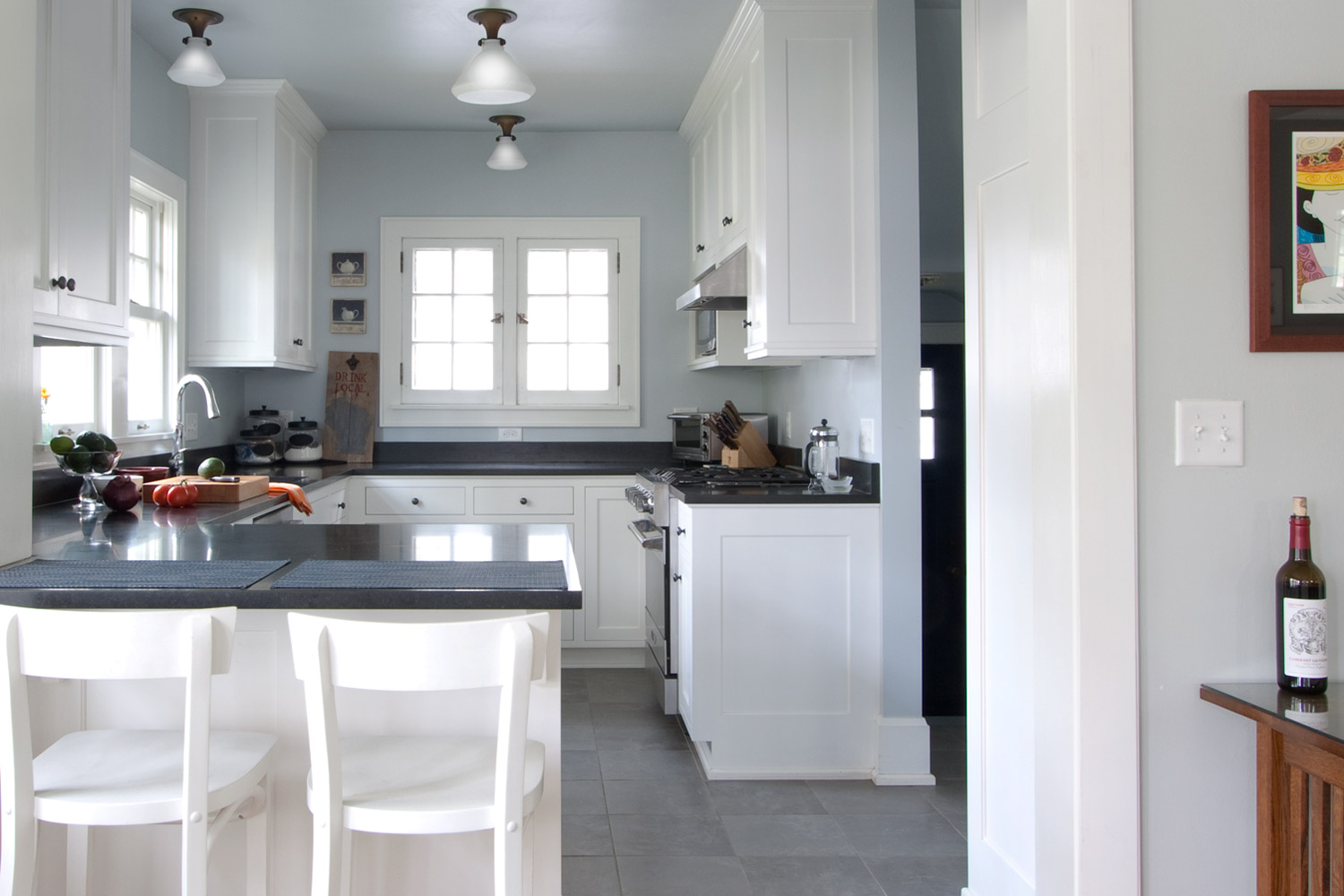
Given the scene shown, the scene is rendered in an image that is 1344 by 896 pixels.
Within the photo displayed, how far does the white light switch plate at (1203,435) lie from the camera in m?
1.67

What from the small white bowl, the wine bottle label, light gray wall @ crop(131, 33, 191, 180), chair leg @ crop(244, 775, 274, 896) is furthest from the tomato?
the wine bottle label

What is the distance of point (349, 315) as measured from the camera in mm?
5340

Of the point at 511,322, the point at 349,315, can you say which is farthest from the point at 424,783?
the point at 349,315

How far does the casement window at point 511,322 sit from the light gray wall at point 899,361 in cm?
218

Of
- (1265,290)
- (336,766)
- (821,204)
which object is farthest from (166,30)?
(1265,290)

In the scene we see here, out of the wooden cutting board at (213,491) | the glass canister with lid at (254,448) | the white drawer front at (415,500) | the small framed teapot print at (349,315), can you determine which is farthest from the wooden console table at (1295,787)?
the small framed teapot print at (349,315)

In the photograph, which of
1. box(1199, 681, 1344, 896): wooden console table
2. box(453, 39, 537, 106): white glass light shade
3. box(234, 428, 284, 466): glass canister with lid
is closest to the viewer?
box(1199, 681, 1344, 896): wooden console table

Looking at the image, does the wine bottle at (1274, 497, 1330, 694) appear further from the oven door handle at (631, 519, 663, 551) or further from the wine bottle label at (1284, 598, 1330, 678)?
the oven door handle at (631, 519, 663, 551)

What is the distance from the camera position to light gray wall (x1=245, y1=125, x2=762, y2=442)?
5.32 metres

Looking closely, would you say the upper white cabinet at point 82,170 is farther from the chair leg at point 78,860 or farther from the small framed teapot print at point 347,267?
the small framed teapot print at point 347,267

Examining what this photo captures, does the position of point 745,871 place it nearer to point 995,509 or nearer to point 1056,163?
point 995,509

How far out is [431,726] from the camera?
2.02 metres

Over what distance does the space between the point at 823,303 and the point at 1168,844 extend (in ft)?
7.00

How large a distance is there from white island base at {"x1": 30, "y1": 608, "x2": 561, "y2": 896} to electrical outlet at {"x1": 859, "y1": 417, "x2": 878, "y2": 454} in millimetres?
1741
